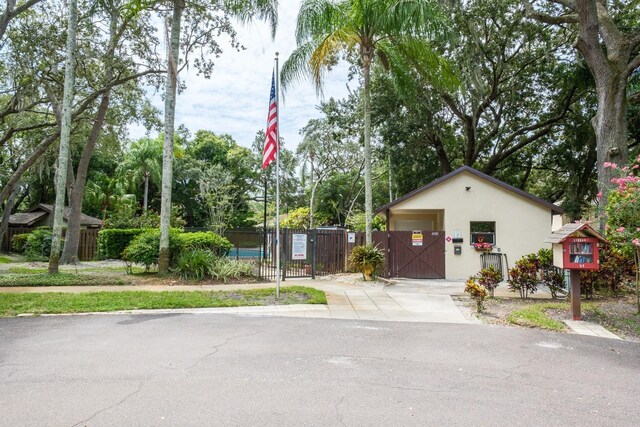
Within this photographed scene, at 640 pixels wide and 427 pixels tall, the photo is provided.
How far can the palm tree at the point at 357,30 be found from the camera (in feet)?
40.9

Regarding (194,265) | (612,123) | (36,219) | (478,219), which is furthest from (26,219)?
(612,123)

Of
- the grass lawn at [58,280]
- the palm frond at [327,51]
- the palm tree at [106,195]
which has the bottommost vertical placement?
the grass lawn at [58,280]

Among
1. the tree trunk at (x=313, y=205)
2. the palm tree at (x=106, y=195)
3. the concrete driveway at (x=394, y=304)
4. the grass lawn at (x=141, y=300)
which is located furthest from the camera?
the palm tree at (x=106, y=195)

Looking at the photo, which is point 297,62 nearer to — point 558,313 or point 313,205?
point 558,313

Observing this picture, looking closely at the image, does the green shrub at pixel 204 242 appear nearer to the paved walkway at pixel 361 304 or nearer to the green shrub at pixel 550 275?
the paved walkway at pixel 361 304

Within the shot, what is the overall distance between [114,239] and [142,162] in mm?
17302

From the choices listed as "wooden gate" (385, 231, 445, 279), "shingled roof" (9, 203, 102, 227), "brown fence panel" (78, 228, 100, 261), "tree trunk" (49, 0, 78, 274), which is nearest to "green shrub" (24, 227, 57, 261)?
"brown fence panel" (78, 228, 100, 261)

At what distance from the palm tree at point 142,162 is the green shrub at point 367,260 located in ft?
91.5

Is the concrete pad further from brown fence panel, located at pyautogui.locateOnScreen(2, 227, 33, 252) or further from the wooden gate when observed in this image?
brown fence panel, located at pyautogui.locateOnScreen(2, 227, 33, 252)

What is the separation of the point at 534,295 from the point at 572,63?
528 inches

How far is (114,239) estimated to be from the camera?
21.4 meters

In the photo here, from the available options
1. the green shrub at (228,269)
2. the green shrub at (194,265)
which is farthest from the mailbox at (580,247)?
the green shrub at (194,265)

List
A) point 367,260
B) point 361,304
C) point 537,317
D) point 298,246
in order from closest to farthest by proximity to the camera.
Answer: point 537,317 → point 361,304 → point 367,260 → point 298,246

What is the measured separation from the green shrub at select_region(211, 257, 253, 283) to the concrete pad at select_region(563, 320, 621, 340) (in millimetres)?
9112
